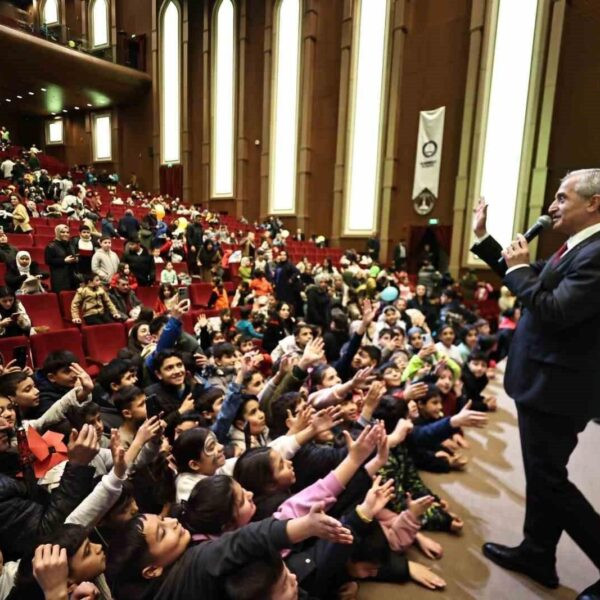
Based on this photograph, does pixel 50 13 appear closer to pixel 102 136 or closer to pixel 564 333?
pixel 102 136

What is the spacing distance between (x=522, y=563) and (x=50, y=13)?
46.5ft

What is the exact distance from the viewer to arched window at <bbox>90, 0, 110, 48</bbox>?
32.1ft

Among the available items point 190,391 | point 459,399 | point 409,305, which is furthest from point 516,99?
point 190,391

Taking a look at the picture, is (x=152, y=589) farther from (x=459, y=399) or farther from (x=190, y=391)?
(x=459, y=399)

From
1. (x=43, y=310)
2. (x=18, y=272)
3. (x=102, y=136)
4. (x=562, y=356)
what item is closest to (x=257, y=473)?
(x=562, y=356)

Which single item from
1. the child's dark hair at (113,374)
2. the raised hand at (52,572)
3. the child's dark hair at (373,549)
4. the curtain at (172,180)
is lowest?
the child's dark hair at (373,549)

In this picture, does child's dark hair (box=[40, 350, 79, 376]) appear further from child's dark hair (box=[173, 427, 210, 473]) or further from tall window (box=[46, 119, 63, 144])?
tall window (box=[46, 119, 63, 144])

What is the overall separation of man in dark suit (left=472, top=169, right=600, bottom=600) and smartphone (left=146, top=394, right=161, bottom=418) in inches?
44.7

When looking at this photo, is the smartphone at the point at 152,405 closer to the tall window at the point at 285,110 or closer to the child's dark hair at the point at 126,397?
the child's dark hair at the point at 126,397

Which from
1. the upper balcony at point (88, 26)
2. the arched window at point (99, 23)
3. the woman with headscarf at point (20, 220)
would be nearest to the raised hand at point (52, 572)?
the woman with headscarf at point (20, 220)

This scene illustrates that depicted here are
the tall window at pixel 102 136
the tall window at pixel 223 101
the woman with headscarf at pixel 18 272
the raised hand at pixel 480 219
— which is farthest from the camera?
the tall window at pixel 102 136

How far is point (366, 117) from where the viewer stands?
23.6 feet

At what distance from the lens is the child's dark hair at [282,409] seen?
135cm

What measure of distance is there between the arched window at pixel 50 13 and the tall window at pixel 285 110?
6531mm
